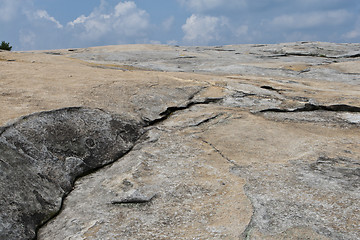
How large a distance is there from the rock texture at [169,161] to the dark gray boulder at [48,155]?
0.03 m

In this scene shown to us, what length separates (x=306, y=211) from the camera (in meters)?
6.07

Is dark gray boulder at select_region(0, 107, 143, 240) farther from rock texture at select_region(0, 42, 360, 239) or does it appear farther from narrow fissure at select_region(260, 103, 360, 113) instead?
narrow fissure at select_region(260, 103, 360, 113)

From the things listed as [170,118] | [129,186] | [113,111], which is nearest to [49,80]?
[113,111]

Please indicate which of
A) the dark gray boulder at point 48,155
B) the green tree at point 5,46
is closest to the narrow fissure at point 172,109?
the dark gray boulder at point 48,155

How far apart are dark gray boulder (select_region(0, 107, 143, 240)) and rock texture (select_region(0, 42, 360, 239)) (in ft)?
0.10

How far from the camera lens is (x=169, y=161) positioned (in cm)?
838

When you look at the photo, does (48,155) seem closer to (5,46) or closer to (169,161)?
(169,161)

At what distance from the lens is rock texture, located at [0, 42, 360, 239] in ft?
19.4

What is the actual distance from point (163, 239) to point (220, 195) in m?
1.89

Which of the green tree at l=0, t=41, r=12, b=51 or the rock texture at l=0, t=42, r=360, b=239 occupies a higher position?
the green tree at l=0, t=41, r=12, b=51

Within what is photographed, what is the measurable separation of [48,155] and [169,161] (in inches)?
130

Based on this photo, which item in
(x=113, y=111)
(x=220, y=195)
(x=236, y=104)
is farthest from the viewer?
(x=236, y=104)

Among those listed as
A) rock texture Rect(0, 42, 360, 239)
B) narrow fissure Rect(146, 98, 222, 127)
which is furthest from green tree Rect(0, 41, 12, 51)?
narrow fissure Rect(146, 98, 222, 127)

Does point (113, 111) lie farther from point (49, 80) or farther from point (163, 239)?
point (163, 239)
